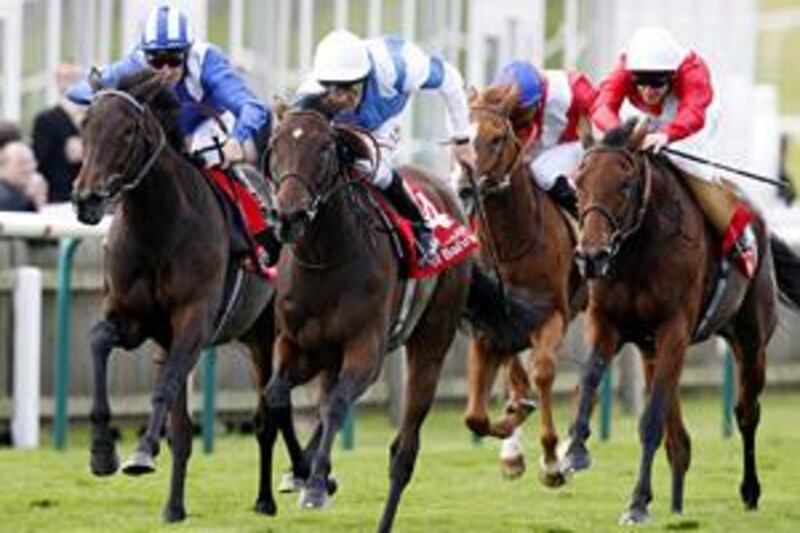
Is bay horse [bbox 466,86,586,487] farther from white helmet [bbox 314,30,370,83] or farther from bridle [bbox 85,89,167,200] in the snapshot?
bridle [bbox 85,89,167,200]

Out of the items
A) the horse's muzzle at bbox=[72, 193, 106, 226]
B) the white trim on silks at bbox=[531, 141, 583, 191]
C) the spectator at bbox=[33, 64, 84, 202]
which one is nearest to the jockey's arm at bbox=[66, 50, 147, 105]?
the horse's muzzle at bbox=[72, 193, 106, 226]

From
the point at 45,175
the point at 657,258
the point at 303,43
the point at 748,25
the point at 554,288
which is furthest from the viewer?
the point at 748,25

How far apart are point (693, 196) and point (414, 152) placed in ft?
27.6

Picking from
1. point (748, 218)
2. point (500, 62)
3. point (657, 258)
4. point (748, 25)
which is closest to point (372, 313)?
point (657, 258)

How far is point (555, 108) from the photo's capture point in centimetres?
1366

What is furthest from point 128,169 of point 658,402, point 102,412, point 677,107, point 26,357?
point 26,357

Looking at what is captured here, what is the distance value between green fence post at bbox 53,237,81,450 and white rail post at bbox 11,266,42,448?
0.10 meters

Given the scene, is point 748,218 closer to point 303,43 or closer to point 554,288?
point 554,288

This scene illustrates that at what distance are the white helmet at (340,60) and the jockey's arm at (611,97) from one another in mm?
1178

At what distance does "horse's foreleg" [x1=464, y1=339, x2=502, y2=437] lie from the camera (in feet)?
41.3

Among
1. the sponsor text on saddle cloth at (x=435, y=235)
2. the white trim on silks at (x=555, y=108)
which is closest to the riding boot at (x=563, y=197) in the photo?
the white trim on silks at (x=555, y=108)

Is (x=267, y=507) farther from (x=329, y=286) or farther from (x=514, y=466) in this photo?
(x=514, y=466)

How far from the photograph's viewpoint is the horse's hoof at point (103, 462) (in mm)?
10742

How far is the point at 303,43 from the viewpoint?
1964 cm
